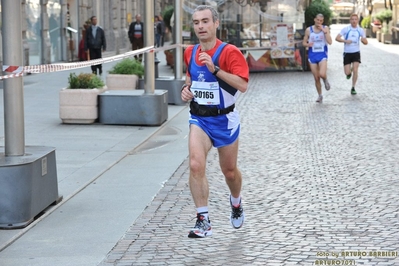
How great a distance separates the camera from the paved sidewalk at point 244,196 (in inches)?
243

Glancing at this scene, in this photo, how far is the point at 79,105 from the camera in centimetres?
1382

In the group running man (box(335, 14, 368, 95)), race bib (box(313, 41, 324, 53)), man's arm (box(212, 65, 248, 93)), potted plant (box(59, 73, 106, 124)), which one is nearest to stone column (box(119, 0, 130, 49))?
running man (box(335, 14, 368, 95))

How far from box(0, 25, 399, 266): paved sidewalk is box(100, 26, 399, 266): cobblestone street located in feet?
0.04

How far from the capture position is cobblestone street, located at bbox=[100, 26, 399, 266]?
20.0 ft

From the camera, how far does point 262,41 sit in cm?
2828

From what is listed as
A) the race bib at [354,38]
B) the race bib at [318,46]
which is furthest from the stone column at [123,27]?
the race bib at [318,46]

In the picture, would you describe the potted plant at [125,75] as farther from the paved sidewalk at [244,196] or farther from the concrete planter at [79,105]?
the concrete planter at [79,105]

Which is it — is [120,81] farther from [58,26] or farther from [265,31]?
[58,26]

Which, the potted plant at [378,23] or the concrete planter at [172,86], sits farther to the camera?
the potted plant at [378,23]

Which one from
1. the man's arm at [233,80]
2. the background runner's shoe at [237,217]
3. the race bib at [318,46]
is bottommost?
the background runner's shoe at [237,217]

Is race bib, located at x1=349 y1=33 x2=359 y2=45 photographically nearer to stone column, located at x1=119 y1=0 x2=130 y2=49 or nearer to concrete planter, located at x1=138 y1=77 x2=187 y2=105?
concrete planter, located at x1=138 y1=77 x2=187 y2=105

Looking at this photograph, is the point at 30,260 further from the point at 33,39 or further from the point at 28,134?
the point at 33,39

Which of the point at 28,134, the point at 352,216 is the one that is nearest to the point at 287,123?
the point at 28,134

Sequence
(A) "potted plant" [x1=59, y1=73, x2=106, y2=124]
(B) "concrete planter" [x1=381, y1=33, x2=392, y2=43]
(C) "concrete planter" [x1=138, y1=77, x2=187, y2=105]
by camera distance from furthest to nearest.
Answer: (B) "concrete planter" [x1=381, y1=33, x2=392, y2=43] < (C) "concrete planter" [x1=138, y1=77, x2=187, y2=105] < (A) "potted plant" [x1=59, y1=73, x2=106, y2=124]
